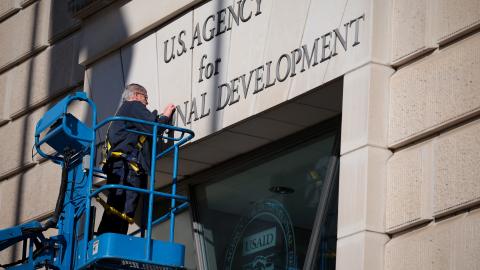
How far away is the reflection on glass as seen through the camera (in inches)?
408

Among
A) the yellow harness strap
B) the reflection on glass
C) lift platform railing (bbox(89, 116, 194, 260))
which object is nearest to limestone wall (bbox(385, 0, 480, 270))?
the reflection on glass

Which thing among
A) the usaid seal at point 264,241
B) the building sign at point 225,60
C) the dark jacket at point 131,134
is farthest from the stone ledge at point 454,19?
the dark jacket at point 131,134

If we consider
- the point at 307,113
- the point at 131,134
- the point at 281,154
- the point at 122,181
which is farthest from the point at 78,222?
the point at 307,113

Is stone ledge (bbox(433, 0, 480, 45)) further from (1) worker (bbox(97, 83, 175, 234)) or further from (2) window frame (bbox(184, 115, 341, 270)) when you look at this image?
(1) worker (bbox(97, 83, 175, 234))

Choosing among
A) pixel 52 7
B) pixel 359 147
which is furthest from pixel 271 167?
pixel 52 7

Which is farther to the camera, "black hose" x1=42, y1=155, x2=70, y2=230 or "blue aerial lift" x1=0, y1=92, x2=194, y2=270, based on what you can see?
"black hose" x1=42, y1=155, x2=70, y2=230

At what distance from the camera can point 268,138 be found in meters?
11.1

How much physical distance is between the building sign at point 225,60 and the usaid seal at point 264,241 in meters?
1.12

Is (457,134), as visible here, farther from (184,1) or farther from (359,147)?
(184,1)

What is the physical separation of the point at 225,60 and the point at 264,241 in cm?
187

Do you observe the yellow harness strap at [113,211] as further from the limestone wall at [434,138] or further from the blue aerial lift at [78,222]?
the limestone wall at [434,138]

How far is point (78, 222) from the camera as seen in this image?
10.4 meters

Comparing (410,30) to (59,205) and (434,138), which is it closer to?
(434,138)

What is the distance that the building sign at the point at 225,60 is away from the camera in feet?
32.2
